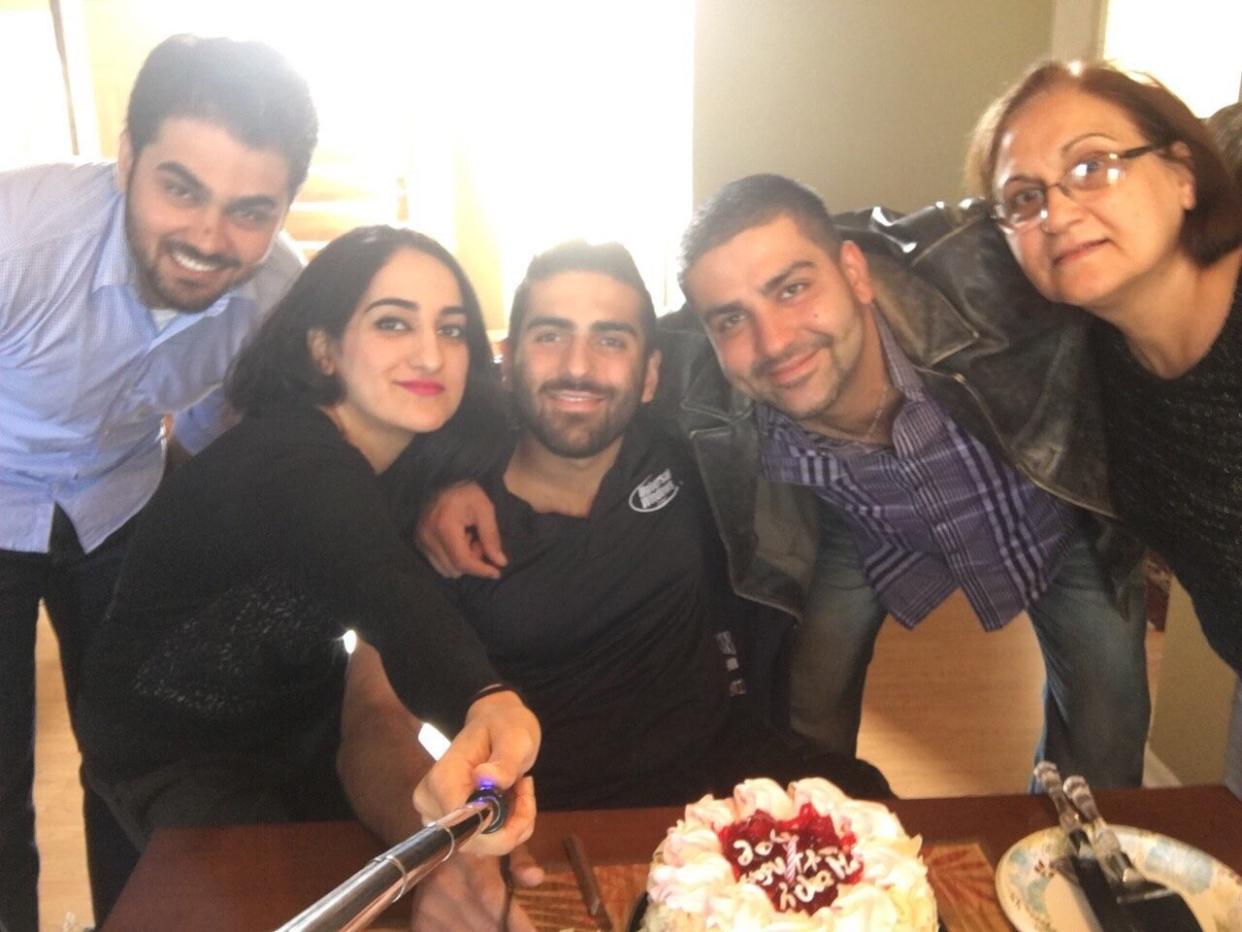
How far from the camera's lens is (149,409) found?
1.68 meters

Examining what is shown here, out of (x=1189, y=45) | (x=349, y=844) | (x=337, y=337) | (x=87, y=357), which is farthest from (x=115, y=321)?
(x=1189, y=45)

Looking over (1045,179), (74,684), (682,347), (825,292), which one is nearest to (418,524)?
(682,347)

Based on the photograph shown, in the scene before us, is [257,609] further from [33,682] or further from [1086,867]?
[1086,867]

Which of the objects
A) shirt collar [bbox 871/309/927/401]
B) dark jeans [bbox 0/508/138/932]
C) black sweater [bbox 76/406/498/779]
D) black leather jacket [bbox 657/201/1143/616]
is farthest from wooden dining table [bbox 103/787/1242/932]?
dark jeans [bbox 0/508/138/932]

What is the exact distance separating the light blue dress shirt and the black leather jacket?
756mm

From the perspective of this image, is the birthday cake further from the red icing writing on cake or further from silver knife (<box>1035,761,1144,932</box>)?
silver knife (<box>1035,761,1144,932</box>)

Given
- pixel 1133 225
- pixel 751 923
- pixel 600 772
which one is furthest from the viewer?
pixel 600 772

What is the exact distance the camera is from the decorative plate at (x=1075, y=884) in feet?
2.81

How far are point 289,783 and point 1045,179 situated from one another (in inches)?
45.9

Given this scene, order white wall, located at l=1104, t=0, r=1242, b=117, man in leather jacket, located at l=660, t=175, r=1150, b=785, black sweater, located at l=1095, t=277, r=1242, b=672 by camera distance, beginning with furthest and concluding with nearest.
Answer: white wall, located at l=1104, t=0, r=1242, b=117 < man in leather jacket, located at l=660, t=175, r=1150, b=785 < black sweater, located at l=1095, t=277, r=1242, b=672

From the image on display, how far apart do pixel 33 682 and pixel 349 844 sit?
0.98 meters

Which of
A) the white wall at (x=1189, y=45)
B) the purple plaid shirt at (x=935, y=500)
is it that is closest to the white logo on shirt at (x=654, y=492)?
the purple plaid shirt at (x=935, y=500)

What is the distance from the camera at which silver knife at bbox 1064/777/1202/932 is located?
33.3 inches

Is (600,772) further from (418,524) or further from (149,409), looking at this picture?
(149,409)
